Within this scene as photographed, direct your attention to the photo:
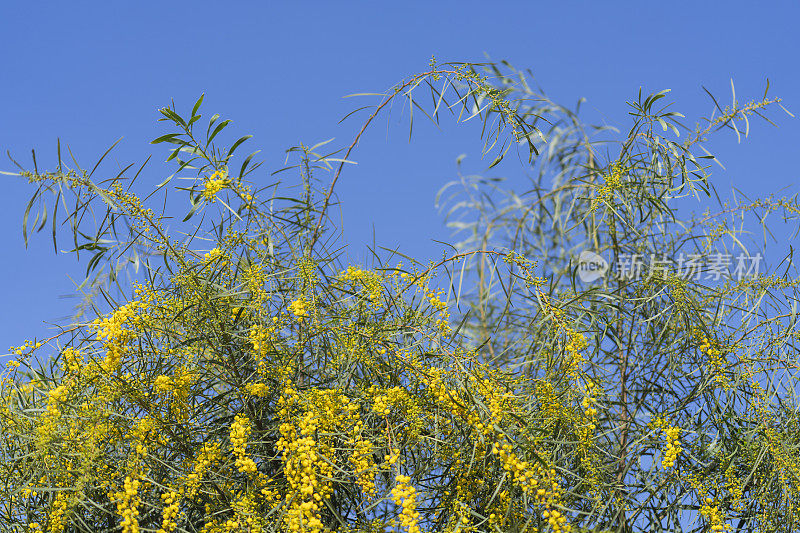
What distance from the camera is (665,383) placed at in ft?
7.07

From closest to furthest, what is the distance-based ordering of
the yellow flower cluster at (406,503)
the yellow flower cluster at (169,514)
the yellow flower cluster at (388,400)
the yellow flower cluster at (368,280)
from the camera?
the yellow flower cluster at (406,503) < the yellow flower cluster at (169,514) < the yellow flower cluster at (388,400) < the yellow flower cluster at (368,280)

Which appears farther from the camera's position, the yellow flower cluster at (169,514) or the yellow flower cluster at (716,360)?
the yellow flower cluster at (716,360)

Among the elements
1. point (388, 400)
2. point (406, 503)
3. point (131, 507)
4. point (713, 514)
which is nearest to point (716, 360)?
point (713, 514)

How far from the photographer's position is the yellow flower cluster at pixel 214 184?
70.8 inches

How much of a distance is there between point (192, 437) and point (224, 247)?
0.50 metres

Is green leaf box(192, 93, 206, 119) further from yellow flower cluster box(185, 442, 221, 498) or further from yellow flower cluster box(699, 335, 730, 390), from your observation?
yellow flower cluster box(699, 335, 730, 390)

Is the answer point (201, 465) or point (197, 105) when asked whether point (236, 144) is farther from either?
point (201, 465)

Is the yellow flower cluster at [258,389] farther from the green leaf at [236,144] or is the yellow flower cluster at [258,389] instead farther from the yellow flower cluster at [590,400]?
the yellow flower cluster at [590,400]

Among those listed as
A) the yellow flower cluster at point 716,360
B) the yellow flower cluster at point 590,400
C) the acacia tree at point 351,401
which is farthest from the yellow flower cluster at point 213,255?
the yellow flower cluster at point 716,360

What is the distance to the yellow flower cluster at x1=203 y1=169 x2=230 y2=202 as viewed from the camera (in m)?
1.80

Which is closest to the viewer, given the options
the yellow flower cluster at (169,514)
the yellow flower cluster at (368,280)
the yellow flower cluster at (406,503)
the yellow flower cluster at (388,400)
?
the yellow flower cluster at (406,503)

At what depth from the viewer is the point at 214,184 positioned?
5.90 feet

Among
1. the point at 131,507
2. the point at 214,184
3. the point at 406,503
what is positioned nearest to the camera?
the point at 406,503

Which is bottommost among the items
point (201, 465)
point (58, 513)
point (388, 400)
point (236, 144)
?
point (58, 513)
